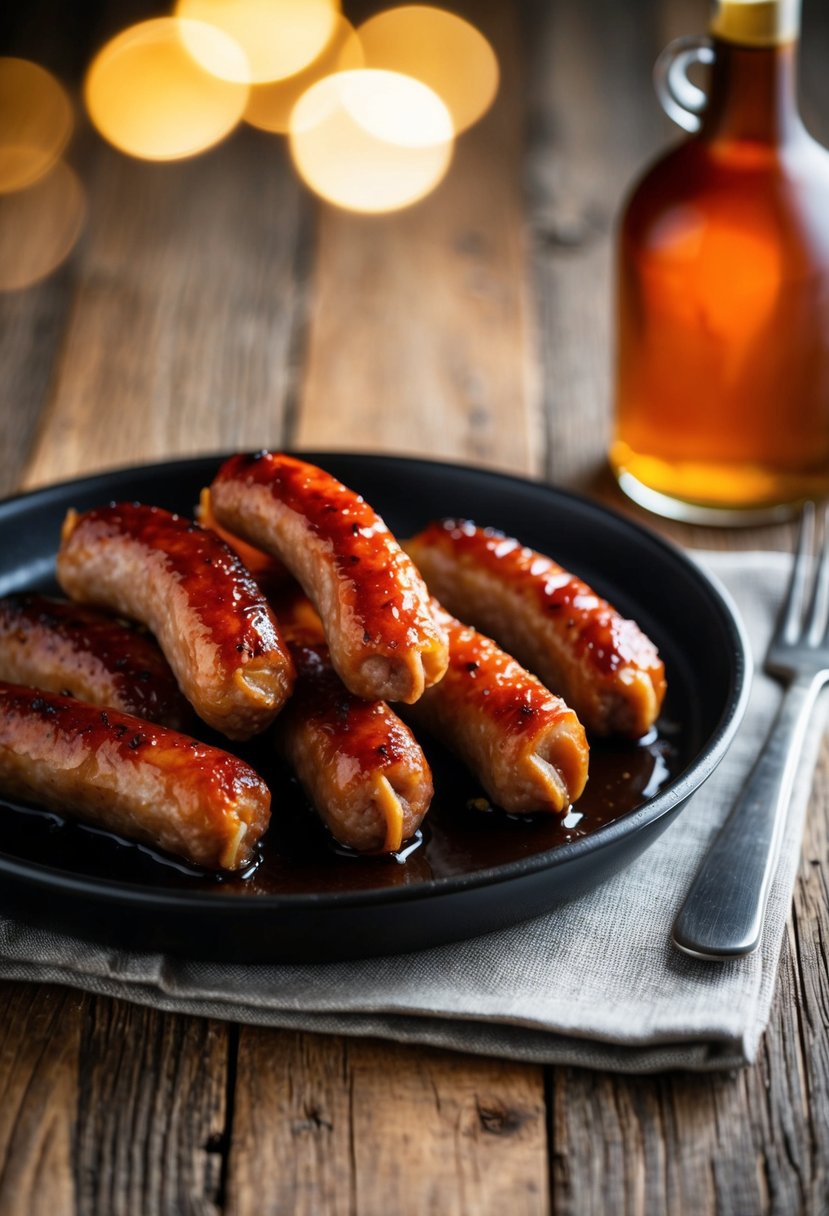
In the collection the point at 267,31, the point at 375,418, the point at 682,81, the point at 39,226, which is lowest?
the point at 375,418

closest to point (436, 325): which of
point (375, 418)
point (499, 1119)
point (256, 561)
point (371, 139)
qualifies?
point (375, 418)

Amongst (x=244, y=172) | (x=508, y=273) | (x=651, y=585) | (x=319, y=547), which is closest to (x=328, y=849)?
(x=319, y=547)

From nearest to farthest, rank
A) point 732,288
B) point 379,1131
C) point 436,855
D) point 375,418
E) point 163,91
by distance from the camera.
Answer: point 379,1131, point 436,855, point 732,288, point 375,418, point 163,91

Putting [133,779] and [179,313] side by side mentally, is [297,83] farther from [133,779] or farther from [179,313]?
[133,779]

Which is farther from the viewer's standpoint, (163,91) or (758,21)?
(163,91)

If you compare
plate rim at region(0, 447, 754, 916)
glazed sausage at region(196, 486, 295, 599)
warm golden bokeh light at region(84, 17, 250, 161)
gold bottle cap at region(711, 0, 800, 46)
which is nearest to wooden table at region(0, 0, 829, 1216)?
warm golden bokeh light at region(84, 17, 250, 161)
